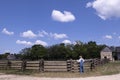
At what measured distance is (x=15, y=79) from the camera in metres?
19.5

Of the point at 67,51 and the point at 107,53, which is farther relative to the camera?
the point at 67,51

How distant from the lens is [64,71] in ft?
90.2

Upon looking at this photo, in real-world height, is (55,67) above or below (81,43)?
below

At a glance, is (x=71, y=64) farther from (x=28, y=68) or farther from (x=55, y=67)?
(x=28, y=68)

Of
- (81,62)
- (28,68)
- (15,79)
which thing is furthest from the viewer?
(28,68)

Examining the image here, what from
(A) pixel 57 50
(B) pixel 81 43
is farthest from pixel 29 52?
(B) pixel 81 43

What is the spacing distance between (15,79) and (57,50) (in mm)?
110146

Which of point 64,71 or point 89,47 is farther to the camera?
point 89,47

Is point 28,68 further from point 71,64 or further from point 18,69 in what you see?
point 71,64

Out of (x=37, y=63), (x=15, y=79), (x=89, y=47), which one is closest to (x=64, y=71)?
(x=37, y=63)

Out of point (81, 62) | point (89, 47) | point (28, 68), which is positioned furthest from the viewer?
point (89, 47)

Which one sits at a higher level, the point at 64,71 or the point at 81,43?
the point at 81,43

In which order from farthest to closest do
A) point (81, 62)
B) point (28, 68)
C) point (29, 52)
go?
point (29, 52)
point (28, 68)
point (81, 62)

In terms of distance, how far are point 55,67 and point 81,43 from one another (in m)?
101
